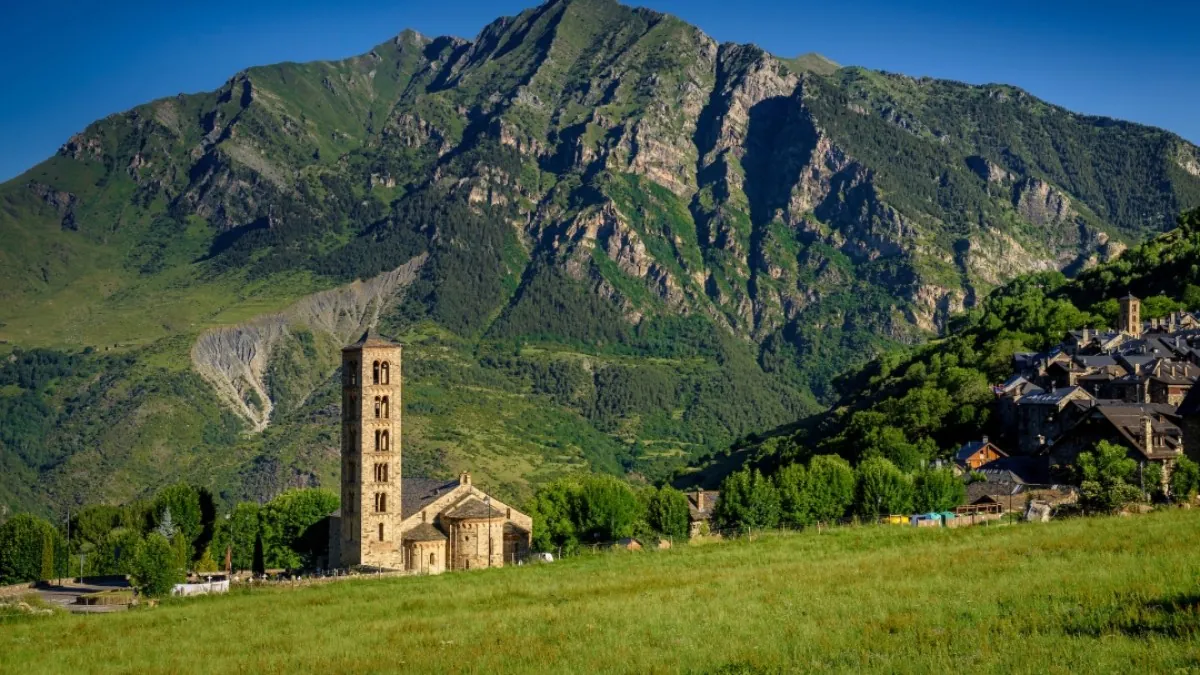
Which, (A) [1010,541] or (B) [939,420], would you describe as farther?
(B) [939,420]

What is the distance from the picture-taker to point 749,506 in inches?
4434

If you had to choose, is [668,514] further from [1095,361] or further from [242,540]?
[1095,361]

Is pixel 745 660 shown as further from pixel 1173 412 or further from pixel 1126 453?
pixel 1173 412

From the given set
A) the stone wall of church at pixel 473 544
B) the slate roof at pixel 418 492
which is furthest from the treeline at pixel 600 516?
the slate roof at pixel 418 492

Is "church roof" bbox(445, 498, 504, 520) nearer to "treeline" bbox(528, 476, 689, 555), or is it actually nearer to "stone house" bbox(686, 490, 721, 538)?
"treeline" bbox(528, 476, 689, 555)

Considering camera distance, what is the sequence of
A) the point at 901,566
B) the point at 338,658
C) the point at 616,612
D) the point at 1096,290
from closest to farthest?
1. the point at 338,658
2. the point at 616,612
3. the point at 901,566
4. the point at 1096,290

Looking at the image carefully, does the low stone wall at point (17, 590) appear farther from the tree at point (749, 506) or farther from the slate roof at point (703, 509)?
the slate roof at point (703, 509)

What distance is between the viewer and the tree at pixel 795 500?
109062 mm

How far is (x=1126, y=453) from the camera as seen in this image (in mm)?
102250

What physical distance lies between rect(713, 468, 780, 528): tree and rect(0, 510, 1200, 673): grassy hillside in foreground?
33.7 meters

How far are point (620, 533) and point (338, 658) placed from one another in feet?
220

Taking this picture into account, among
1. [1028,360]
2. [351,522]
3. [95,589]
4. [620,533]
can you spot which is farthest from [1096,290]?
[95,589]

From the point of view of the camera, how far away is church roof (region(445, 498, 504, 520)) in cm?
11250

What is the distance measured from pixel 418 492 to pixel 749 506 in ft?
89.5
